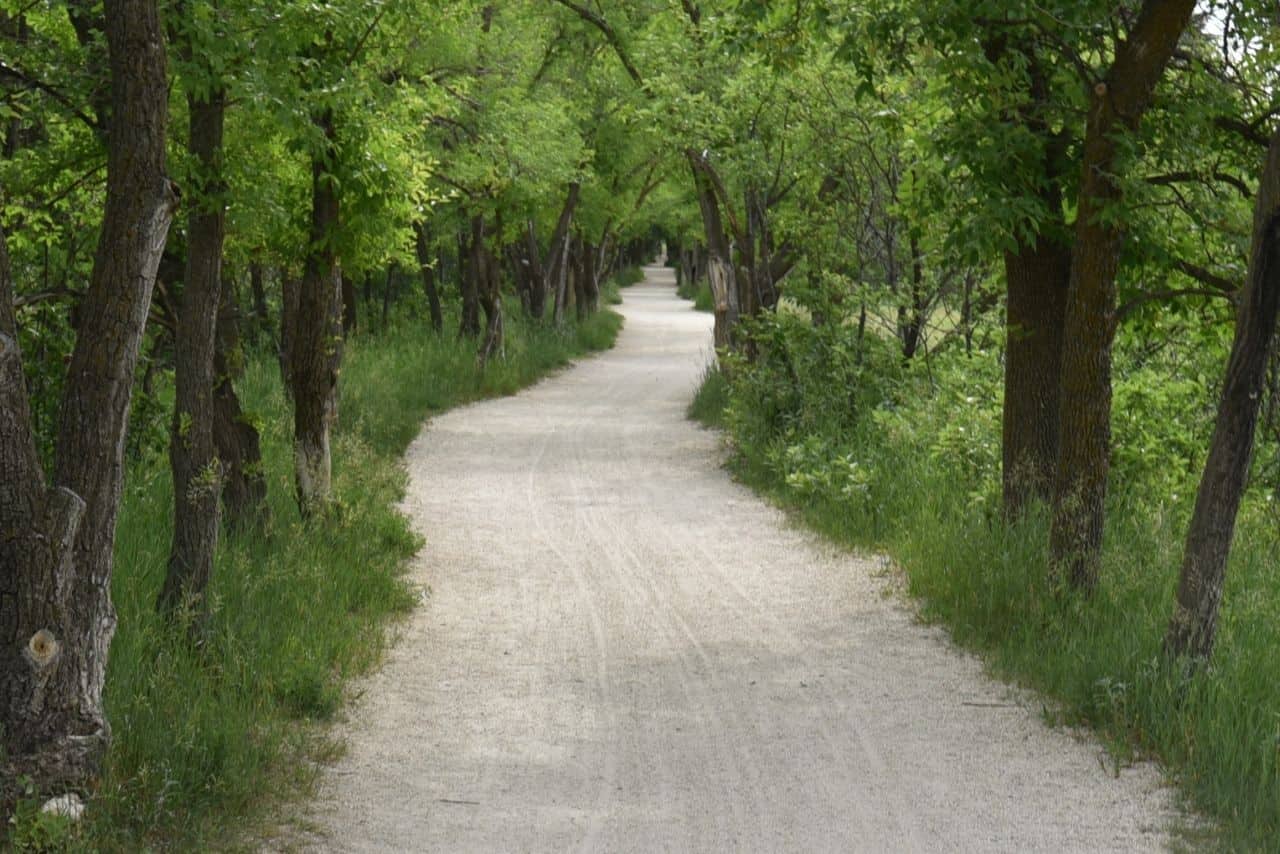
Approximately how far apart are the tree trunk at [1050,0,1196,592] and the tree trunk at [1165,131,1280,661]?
121cm

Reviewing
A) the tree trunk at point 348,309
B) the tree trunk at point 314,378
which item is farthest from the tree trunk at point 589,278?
the tree trunk at point 314,378

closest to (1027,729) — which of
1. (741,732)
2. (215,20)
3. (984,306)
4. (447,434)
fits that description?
(741,732)

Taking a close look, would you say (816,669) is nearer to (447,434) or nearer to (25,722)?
(25,722)

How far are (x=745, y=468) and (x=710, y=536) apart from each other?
11.0 feet

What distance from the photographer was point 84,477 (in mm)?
5480

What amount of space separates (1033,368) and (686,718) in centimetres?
393

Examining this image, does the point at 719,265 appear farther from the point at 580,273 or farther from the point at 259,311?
the point at 580,273

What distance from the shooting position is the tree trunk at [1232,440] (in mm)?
6531

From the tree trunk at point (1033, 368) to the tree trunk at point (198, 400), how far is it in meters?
5.18

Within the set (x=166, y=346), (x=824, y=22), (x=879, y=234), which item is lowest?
(x=166, y=346)

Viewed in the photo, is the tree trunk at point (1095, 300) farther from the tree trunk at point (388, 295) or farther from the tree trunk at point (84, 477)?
the tree trunk at point (388, 295)

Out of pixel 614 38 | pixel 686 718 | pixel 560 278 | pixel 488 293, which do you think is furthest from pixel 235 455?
pixel 560 278

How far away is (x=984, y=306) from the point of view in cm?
1520

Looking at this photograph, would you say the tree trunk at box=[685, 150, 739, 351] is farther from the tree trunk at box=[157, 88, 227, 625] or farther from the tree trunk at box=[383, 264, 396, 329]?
the tree trunk at box=[157, 88, 227, 625]
